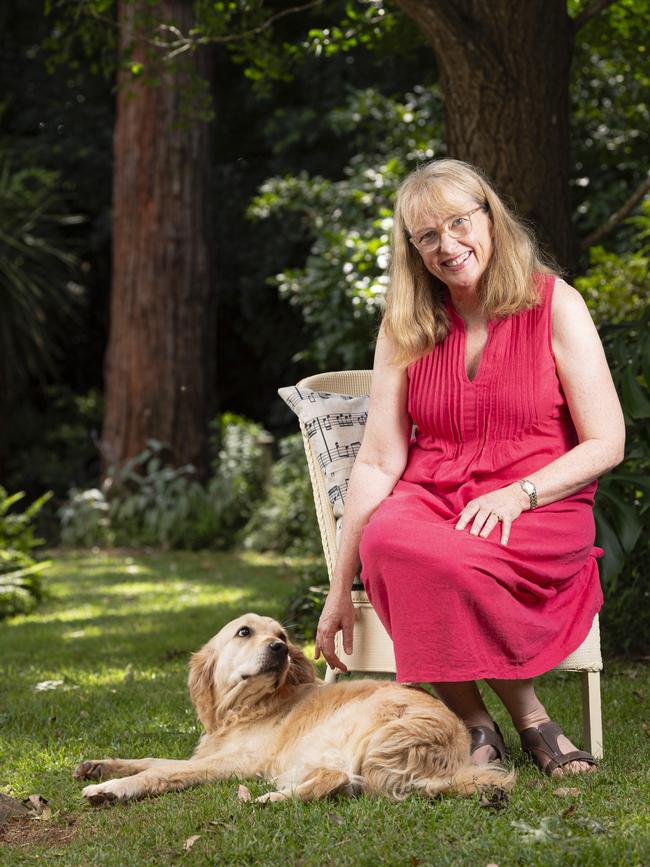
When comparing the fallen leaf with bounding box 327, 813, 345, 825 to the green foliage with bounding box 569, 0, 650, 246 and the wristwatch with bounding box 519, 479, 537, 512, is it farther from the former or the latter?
the green foliage with bounding box 569, 0, 650, 246

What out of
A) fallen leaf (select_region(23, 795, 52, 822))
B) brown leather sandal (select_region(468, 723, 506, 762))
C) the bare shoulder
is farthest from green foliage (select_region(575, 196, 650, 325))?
fallen leaf (select_region(23, 795, 52, 822))

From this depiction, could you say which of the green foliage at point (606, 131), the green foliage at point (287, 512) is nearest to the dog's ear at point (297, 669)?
the green foliage at point (606, 131)

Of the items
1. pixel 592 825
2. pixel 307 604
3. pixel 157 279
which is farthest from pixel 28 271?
pixel 592 825

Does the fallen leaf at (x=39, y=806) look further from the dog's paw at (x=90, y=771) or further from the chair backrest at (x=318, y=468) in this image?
the chair backrest at (x=318, y=468)

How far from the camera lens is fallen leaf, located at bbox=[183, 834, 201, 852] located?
8.28ft

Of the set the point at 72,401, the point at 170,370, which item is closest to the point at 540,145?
the point at 170,370

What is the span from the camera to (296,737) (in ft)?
10.1

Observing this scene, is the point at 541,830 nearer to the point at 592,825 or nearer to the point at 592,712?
the point at 592,825

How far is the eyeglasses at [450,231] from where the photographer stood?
10.5 feet

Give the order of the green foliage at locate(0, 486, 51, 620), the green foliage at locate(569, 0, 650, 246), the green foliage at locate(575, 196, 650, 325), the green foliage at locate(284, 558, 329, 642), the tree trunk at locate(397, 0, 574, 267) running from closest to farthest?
1. the tree trunk at locate(397, 0, 574, 267)
2. the green foliage at locate(284, 558, 329, 642)
3. the green foliage at locate(0, 486, 51, 620)
4. the green foliage at locate(575, 196, 650, 325)
5. the green foliage at locate(569, 0, 650, 246)

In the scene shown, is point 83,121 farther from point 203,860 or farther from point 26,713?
point 203,860

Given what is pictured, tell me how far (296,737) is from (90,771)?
0.58 m

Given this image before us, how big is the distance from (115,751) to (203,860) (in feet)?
3.93

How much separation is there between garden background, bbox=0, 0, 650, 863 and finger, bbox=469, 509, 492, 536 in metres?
0.70
